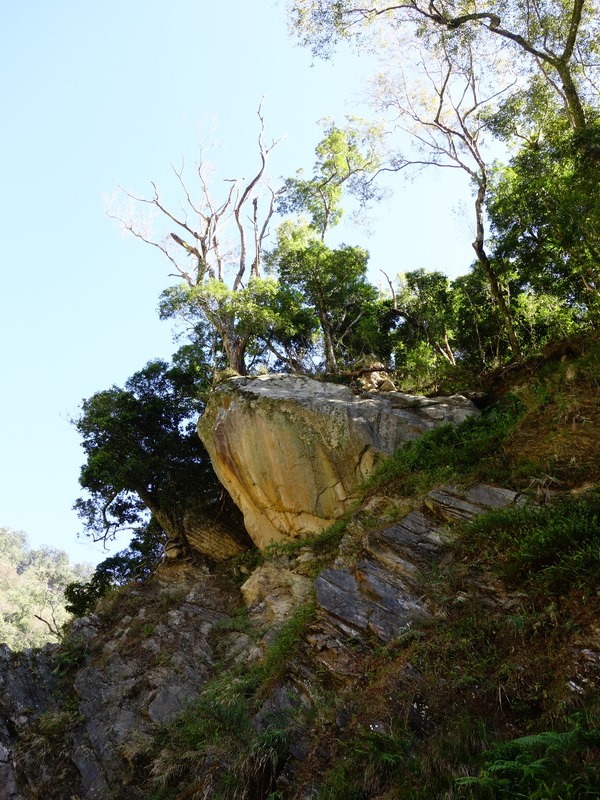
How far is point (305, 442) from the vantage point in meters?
13.5

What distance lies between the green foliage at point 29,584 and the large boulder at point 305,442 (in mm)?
29108

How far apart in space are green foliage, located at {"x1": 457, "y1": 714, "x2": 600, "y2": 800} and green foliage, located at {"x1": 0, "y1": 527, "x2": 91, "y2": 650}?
37.8m

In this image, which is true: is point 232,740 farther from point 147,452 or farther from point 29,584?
point 29,584

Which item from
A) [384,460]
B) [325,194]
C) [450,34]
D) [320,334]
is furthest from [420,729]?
[325,194]

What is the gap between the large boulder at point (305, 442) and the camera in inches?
514

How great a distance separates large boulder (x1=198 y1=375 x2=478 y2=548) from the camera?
42.8 ft

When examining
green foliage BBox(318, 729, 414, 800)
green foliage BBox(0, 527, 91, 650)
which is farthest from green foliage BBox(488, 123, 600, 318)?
green foliage BBox(0, 527, 91, 650)

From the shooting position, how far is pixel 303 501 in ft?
44.1

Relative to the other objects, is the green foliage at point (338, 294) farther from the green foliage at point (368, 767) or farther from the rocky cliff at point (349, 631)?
the green foliage at point (368, 767)

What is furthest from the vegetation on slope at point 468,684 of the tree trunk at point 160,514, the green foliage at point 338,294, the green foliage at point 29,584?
the green foliage at point 29,584

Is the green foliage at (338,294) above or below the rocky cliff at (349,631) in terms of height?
above

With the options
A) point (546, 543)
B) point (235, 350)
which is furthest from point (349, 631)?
point (235, 350)

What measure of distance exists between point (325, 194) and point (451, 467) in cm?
1406

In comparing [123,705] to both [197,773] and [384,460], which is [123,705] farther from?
[384,460]
